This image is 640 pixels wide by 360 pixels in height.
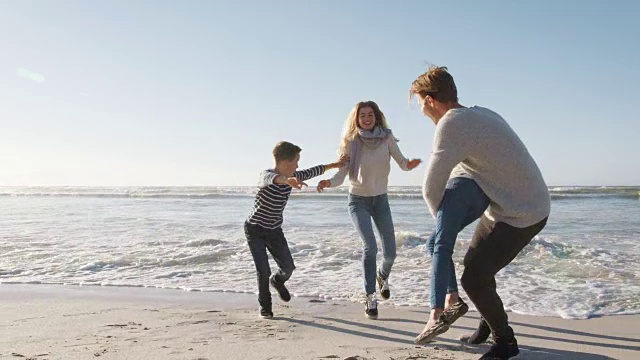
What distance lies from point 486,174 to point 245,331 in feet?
7.37

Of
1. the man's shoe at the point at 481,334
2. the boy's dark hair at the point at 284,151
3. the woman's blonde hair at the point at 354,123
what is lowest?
the man's shoe at the point at 481,334

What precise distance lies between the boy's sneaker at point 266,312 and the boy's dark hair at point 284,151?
133 cm

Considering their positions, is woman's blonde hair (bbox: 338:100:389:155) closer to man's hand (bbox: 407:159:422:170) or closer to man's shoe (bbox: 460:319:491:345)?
man's hand (bbox: 407:159:422:170)

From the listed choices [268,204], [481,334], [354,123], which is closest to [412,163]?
[354,123]

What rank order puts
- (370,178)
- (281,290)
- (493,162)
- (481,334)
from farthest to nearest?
1. (281,290)
2. (370,178)
3. (481,334)
4. (493,162)

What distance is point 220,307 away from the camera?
5348 millimetres

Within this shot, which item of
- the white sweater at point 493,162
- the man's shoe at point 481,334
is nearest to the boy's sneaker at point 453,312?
the man's shoe at point 481,334

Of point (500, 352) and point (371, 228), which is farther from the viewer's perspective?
point (371, 228)

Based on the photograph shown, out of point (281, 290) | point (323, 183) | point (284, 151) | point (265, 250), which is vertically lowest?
point (281, 290)

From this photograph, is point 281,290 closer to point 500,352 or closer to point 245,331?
point 245,331

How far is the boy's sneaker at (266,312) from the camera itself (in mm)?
4839

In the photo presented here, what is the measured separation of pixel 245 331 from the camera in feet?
13.9

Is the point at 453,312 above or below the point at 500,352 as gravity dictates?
above

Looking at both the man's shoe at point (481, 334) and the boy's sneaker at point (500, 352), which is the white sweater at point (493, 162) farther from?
the man's shoe at point (481, 334)
